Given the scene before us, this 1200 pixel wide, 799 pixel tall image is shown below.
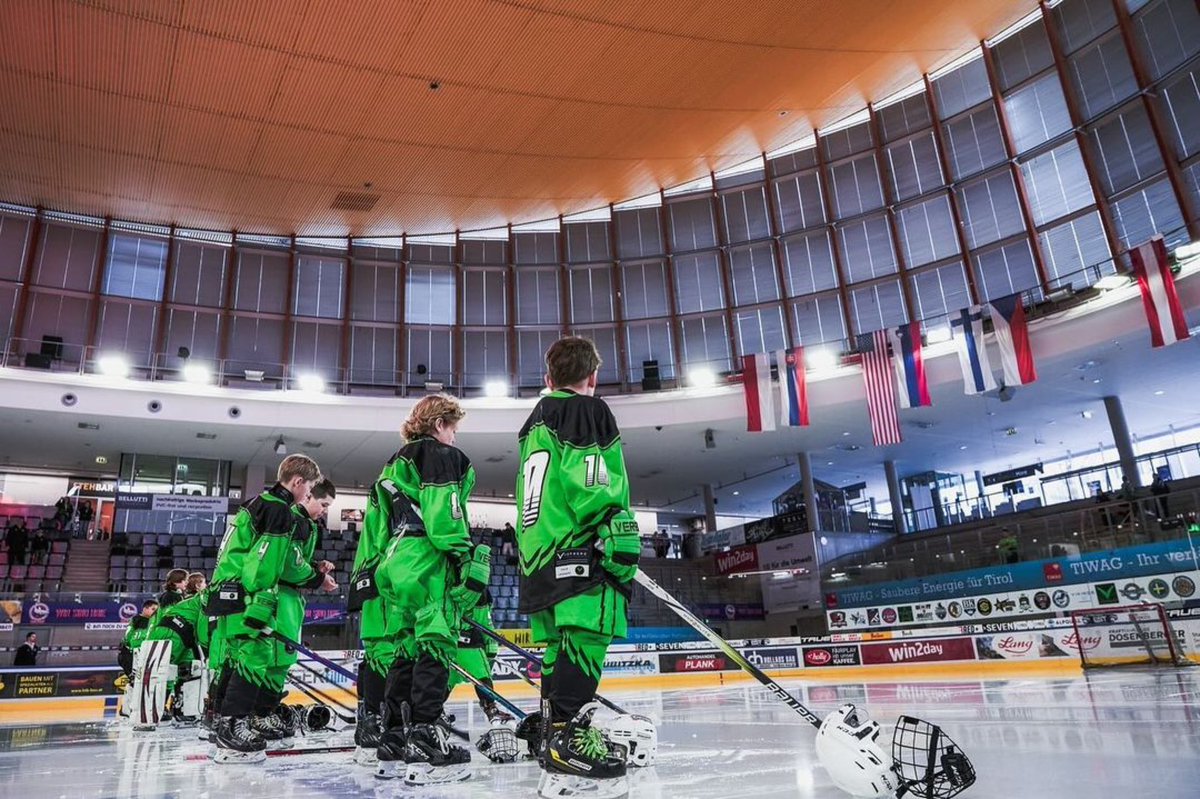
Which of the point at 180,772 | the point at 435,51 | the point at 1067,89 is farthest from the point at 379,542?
the point at 1067,89

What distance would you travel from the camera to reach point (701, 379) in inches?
1009

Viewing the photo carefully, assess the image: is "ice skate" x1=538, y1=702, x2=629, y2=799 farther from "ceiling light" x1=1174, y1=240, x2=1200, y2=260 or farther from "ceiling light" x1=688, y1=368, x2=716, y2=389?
"ceiling light" x1=688, y1=368, x2=716, y2=389

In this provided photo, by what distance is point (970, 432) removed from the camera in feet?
93.2

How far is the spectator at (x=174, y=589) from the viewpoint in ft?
29.8

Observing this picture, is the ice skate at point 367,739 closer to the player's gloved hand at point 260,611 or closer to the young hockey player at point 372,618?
the young hockey player at point 372,618

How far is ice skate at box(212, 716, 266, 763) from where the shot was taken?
4.84 metres

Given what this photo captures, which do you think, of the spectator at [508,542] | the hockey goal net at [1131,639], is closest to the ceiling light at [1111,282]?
the hockey goal net at [1131,639]

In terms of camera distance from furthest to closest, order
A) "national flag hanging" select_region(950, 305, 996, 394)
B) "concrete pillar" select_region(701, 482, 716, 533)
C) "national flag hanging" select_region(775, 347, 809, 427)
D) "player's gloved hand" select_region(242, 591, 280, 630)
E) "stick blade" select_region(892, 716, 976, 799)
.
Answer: "concrete pillar" select_region(701, 482, 716, 533)
"national flag hanging" select_region(775, 347, 809, 427)
"national flag hanging" select_region(950, 305, 996, 394)
"player's gloved hand" select_region(242, 591, 280, 630)
"stick blade" select_region(892, 716, 976, 799)

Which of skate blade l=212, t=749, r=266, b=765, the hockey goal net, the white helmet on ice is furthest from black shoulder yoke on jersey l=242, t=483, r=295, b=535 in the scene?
the hockey goal net

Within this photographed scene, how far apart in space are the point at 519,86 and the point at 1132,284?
15.3 m

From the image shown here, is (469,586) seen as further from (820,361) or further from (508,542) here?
(508,542)

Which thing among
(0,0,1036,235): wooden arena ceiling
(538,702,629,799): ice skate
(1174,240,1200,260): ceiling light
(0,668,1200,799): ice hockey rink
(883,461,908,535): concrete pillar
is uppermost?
(0,0,1036,235): wooden arena ceiling

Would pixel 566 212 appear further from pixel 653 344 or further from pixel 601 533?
pixel 601 533

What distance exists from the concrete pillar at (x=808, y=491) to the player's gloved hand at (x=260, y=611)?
78.4ft
